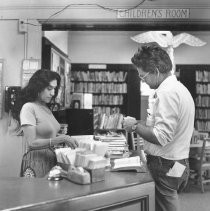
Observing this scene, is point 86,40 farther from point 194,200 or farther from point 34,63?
point 194,200

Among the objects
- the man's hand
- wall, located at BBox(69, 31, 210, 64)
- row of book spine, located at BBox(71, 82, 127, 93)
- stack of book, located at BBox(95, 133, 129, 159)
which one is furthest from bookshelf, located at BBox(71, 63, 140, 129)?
the man's hand

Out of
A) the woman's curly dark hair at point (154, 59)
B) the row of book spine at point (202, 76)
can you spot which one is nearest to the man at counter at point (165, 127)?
the woman's curly dark hair at point (154, 59)

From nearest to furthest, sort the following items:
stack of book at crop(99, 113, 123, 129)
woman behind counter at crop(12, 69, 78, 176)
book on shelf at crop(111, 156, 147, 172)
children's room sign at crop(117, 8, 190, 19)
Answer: book on shelf at crop(111, 156, 147, 172)
woman behind counter at crop(12, 69, 78, 176)
children's room sign at crop(117, 8, 190, 19)
stack of book at crop(99, 113, 123, 129)

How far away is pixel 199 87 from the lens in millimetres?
8422

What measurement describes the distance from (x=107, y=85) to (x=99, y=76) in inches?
12.1

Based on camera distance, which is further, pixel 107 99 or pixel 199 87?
pixel 107 99

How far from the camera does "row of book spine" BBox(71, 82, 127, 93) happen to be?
856cm

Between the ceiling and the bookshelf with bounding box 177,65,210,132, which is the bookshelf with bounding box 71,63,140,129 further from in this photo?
the ceiling

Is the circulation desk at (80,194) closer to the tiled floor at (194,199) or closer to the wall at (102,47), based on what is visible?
the tiled floor at (194,199)

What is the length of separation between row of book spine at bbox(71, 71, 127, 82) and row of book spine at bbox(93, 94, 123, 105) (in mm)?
413

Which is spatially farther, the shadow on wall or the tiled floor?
the shadow on wall

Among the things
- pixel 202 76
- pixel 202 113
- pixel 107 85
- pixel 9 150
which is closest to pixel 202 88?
pixel 202 76

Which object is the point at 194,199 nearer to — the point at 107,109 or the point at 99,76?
the point at 107,109

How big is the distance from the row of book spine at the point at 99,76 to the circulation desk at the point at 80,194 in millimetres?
6693
